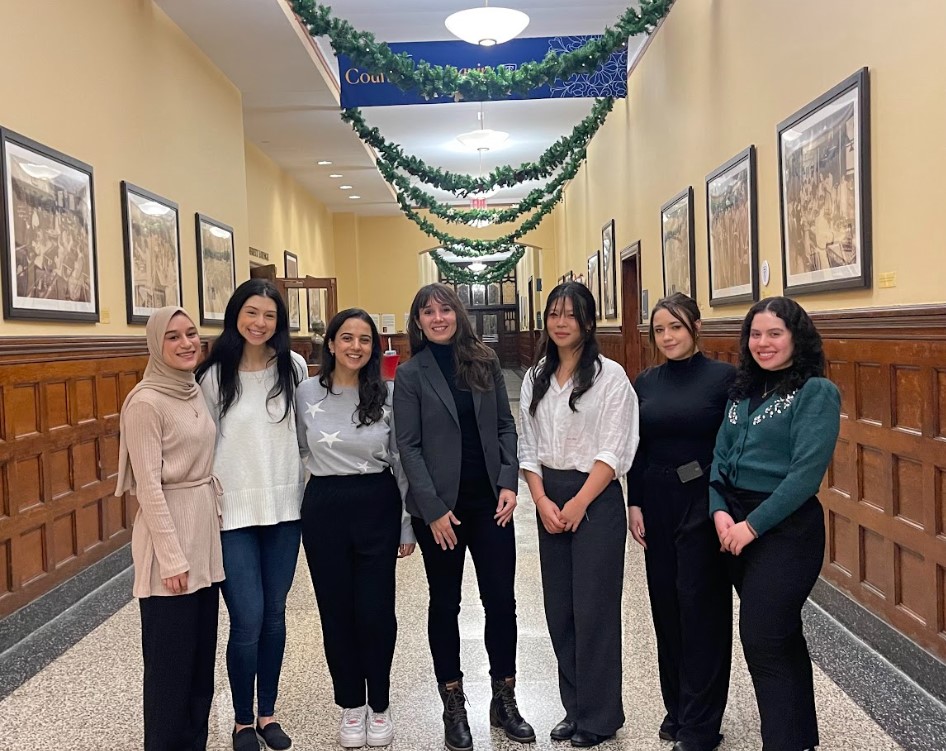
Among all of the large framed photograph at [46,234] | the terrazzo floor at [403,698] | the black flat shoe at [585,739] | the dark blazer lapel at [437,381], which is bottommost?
the terrazzo floor at [403,698]

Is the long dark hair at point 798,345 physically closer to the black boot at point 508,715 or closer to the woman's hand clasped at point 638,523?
the woman's hand clasped at point 638,523

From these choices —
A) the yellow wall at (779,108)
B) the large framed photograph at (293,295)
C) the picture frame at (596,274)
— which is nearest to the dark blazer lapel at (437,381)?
the yellow wall at (779,108)

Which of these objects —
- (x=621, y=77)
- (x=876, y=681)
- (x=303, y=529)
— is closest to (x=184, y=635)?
(x=303, y=529)

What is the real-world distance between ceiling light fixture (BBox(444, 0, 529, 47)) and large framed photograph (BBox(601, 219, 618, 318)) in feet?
16.1

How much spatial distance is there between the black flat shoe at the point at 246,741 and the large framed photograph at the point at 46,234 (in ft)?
8.71

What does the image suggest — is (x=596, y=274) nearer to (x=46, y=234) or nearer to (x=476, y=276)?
(x=476, y=276)

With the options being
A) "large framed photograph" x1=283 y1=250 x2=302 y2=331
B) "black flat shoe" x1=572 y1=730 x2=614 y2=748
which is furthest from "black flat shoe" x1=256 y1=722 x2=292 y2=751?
"large framed photograph" x1=283 y1=250 x2=302 y2=331

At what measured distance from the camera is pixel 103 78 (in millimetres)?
5480

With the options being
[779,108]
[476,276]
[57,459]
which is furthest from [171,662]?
[476,276]

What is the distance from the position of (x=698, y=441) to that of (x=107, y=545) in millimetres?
4144

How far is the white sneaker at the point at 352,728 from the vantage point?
2879mm

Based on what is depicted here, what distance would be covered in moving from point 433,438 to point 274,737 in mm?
1196

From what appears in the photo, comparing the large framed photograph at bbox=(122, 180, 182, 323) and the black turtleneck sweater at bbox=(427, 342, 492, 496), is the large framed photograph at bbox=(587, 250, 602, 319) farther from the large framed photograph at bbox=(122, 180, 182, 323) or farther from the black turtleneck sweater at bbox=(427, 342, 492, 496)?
the black turtleneck sweater at bbox=(427, 342, 492, 496)

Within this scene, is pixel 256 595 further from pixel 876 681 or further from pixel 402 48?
pixel 402 48
